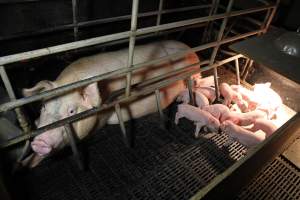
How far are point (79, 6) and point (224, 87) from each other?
2.46 meters

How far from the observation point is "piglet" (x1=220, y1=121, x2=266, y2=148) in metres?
2.96

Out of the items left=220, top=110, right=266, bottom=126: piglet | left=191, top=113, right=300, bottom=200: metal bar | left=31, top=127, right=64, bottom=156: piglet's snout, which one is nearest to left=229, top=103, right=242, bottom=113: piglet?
left=220, top=110, right=266, bottom=126: piglet

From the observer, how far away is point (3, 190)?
163cm

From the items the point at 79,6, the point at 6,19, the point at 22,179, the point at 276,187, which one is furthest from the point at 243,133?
the point at 6,19

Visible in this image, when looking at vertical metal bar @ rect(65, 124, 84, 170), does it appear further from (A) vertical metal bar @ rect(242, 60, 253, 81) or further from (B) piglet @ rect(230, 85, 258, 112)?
(A) vertical metal bar @ rect(242, 60, 253, 81)

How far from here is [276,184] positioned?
2871 millimetres

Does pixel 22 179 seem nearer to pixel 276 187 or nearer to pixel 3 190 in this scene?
pixel 3 190

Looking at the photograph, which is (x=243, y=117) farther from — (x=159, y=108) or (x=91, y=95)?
Answer: (x=91, y=95)

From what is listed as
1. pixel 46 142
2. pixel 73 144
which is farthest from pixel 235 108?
pixel 46 142

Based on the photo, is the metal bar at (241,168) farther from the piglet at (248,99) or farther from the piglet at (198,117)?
the piglet at (248,99)

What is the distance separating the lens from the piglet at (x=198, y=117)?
3094 millimetres

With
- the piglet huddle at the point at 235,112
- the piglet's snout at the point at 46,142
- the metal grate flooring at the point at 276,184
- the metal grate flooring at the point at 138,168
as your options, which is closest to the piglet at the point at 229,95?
the piglet huddle at the point at 235,112

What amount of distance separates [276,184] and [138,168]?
1481mm

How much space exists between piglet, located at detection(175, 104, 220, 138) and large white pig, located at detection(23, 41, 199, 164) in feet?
1.17
